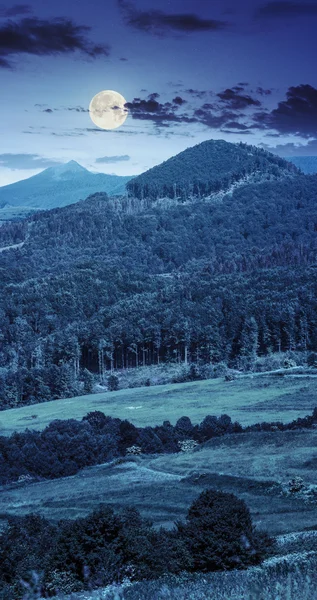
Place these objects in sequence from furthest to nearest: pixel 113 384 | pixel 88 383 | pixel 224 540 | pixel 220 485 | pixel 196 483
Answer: pixel 88 383
pixel 113 384
pixel 196 483
pixel 220 485
pixel 224 540

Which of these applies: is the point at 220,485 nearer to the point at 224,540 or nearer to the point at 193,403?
the point at 224,540

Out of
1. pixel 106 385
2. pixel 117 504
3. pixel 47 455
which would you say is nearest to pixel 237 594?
pixel 117 504

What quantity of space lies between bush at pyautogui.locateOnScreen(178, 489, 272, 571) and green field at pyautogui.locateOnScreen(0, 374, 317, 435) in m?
42.5

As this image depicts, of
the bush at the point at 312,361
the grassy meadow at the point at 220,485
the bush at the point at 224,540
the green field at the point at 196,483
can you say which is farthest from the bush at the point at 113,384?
the bush at the point at 224,540

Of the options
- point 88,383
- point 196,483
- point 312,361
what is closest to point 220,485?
point 196,483

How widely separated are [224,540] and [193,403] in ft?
197

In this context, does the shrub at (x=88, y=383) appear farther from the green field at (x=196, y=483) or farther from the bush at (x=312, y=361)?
the green field at (x=196, y=483)

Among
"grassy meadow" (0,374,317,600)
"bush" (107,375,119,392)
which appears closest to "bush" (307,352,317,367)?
"grassy meadow" (0,374,317,600)

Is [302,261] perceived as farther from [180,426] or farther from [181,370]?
[180,426]

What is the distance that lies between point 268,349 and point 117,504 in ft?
271

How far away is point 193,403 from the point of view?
82.5 meters

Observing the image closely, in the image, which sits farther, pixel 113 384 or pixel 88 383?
pixel 88 383

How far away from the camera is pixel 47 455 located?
188 feet

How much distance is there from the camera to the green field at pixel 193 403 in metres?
72.8
